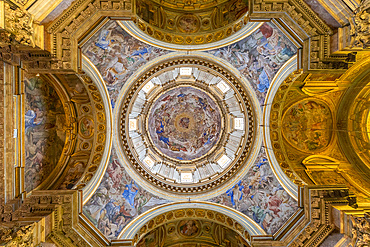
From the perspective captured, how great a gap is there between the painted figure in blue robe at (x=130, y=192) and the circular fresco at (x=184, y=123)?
4011 millimetres

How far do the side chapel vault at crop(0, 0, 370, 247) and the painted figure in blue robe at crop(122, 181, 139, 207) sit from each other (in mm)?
82

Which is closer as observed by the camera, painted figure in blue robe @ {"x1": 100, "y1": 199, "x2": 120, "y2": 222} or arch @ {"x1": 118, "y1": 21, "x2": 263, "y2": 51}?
arch @ {"x1": 118, "y1": 21, "x2": 263, "y2": 51}

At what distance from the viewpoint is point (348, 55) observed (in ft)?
A: 32.5

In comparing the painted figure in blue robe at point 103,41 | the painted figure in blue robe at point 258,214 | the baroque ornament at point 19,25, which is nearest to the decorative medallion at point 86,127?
the painted figure in blue robe at point 103,41

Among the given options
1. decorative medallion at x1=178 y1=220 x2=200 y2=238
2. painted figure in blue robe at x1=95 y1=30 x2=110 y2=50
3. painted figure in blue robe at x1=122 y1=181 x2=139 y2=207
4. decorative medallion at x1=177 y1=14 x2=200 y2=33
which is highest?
decorative medallion at x1=177 y1=14 x2=200 y2=33

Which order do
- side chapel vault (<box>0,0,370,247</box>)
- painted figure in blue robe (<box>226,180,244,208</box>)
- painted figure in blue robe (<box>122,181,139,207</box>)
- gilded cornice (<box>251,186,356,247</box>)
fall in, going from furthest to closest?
painted figure in blue robe (<box>226,180,244,208</box>) < painted figure in blue robe (<box>122,181,139,207</box>) < gilded cornice (<box>251,186,356,247</box>) < side chapel vault (<box>0,0,370,247</box>)

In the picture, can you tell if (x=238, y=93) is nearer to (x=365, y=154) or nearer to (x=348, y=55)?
(x=348, y=55)

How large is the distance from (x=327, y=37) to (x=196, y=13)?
25.1 ft

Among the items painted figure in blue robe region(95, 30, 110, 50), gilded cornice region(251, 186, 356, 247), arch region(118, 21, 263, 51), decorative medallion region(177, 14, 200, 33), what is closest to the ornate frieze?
arch region(118, 21, 263, 51)

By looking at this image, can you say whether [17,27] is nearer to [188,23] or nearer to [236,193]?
[188,23]

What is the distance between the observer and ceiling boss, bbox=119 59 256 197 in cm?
1450

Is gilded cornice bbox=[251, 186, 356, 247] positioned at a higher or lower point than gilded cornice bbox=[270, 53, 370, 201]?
lower

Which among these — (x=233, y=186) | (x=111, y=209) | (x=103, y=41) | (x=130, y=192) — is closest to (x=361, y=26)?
(x=233, y=186)

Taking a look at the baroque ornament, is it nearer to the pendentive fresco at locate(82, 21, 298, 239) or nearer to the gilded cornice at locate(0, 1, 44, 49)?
the gilded cornice at locate(0, 1, 44, 49)
